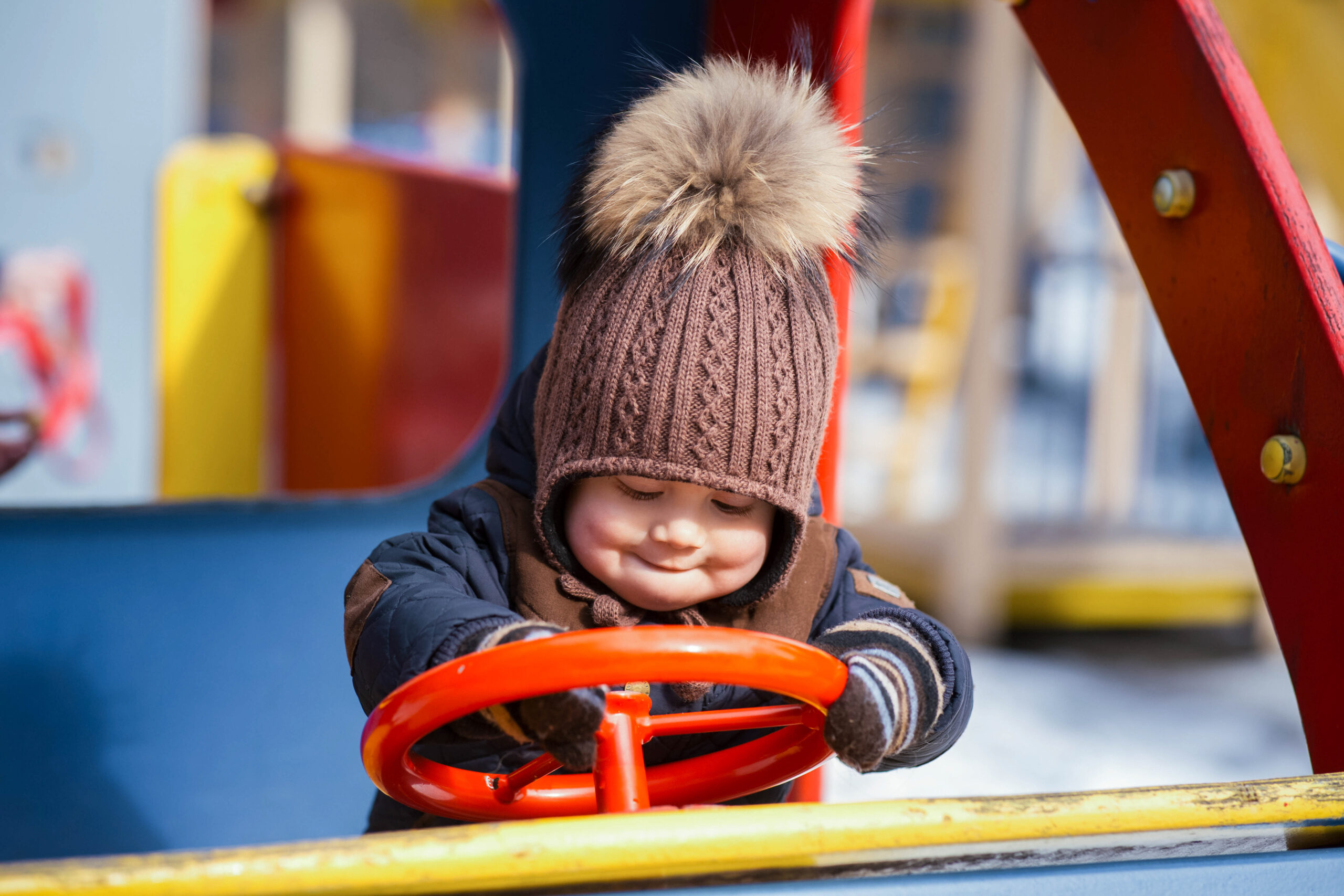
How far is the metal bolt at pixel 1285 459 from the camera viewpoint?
81cm

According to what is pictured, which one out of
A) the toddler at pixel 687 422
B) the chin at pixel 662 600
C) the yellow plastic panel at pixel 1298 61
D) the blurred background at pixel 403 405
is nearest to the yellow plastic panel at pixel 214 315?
the blurred background at pixel 403 405

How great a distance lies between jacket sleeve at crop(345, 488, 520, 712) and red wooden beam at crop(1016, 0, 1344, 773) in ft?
1.85

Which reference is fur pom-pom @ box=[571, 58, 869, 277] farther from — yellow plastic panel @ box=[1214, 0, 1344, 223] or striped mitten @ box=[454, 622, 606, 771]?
yellow plastic panel @ box=[1214, 0, 1344, 223]

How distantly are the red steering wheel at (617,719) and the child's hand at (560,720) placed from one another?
11 millimetres

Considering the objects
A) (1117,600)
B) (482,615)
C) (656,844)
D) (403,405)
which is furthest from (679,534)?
(1117,600)

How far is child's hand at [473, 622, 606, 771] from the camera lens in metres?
0.62

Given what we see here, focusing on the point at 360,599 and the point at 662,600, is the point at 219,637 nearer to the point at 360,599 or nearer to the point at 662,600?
the point at 360,599

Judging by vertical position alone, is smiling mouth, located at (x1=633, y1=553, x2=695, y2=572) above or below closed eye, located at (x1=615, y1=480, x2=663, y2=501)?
below

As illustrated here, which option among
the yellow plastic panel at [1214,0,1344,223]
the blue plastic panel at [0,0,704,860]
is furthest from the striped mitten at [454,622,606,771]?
the yellow plastic panel at [1214,0,1344,223]

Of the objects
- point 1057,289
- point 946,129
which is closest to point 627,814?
point 1057,289

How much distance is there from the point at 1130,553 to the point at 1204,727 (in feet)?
2.41

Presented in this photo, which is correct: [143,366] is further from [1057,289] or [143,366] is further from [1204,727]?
[1057,289]

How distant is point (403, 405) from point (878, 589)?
79.3 inches

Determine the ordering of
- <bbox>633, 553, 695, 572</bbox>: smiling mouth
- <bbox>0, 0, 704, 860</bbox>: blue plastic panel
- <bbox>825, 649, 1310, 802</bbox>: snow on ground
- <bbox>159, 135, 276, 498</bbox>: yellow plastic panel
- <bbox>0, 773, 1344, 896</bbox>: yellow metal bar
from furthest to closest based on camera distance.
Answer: <bbox>159, 135, 276, 498</bbox>: yellow plastic panel < <bbox>825, 649, 1310, 802</bbox>: snow on ground < <bbox>0, 0, 704, 860</bbox>: blue plastic panel < <bbox>633, 553, 695, 572</bbox>: smiling mouth < <bbox>0, 773, 1344, 896</bbox>: yellow metal bar
